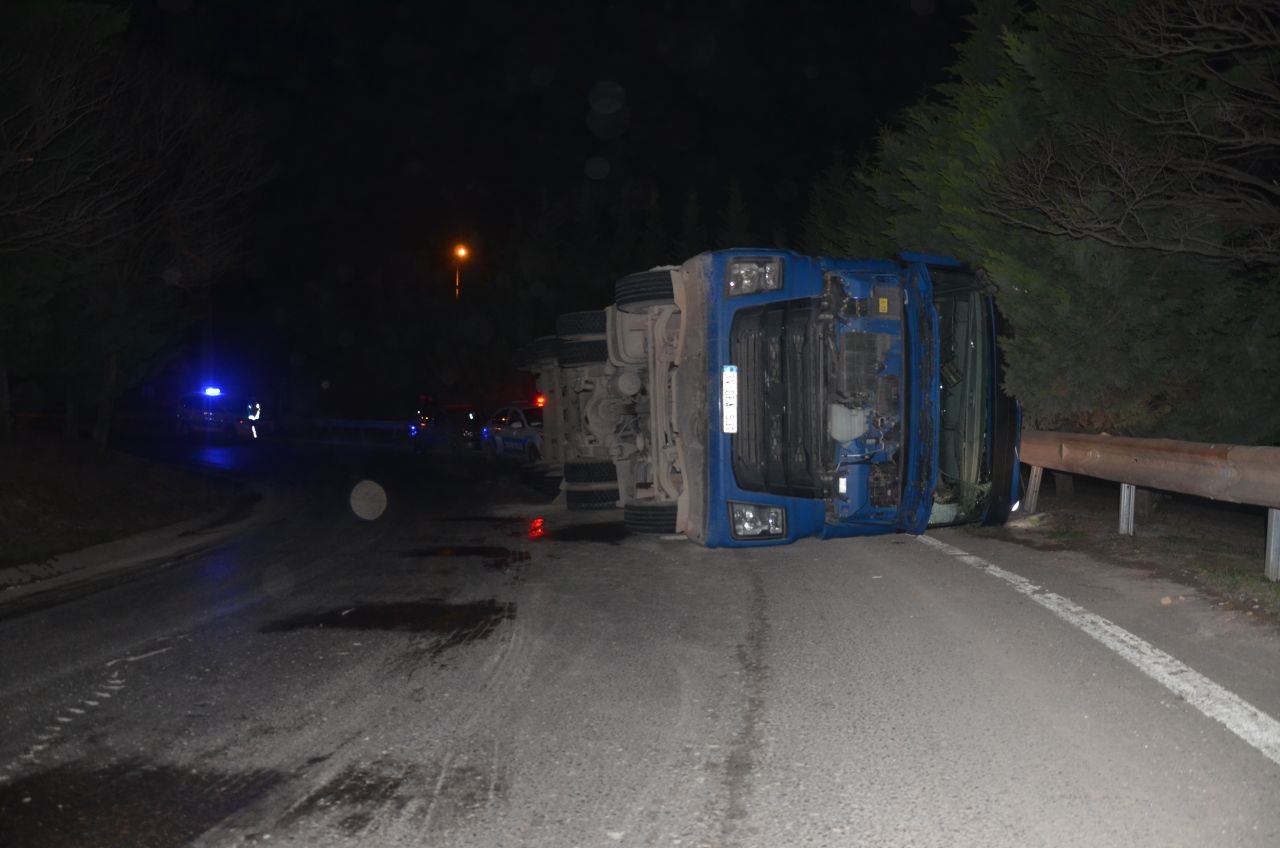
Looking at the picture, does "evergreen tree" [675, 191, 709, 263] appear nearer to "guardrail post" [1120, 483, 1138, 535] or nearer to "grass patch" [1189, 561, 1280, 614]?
"guardrail post" [1120, 483, 1138, 535]

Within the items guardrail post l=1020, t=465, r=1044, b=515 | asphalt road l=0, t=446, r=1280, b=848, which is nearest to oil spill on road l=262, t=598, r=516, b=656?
asphalt road l=0, t=446, r=1280, b=848

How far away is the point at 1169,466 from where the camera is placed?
1025 cm

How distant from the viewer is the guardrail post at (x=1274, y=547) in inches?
331

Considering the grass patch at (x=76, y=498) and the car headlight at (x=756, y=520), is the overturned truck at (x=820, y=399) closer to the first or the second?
the car headlight at (x=756, y=520)

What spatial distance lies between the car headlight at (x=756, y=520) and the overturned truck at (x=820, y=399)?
0.04ft

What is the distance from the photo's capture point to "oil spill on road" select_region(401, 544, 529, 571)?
11.5 metres

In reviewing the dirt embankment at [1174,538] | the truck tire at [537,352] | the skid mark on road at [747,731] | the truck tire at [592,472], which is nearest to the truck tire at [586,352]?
the truck tire at [537,352]

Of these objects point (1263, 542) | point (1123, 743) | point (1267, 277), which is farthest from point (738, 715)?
point (1267, 277)

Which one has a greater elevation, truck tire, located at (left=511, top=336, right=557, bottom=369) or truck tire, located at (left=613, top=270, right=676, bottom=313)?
truck tire, located at (left=613, top=270, right=676, bottom=313)

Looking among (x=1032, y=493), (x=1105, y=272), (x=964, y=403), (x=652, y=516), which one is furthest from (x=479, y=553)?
(x=1105, y=272)

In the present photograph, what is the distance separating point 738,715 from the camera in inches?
227

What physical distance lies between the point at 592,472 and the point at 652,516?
320 centimetres

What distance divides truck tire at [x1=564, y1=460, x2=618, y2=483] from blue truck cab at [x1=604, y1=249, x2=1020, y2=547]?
2985mm

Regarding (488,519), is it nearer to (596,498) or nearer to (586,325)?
(596,498)
